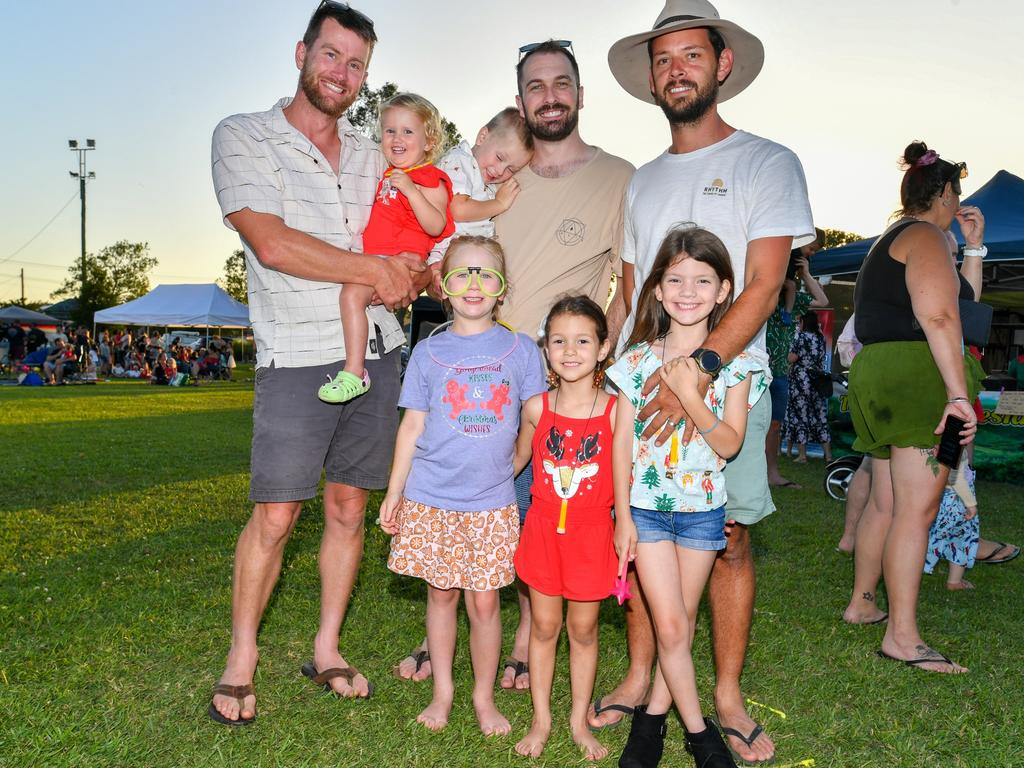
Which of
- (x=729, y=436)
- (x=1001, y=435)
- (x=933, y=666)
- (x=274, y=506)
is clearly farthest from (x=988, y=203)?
(x=274, y=506)

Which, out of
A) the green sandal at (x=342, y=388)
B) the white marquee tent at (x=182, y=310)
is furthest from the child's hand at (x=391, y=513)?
the white marquee tent at (x=182, y=310)

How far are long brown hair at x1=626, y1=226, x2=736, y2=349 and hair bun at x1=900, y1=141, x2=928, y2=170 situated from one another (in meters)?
2.01

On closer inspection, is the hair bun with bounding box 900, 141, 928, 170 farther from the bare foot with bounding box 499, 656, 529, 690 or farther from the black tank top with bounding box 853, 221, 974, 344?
the bare foot with bounding box 499, 656, 529, 690

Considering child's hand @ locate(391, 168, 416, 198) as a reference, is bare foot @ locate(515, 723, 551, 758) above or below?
below

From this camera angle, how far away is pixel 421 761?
288 cm

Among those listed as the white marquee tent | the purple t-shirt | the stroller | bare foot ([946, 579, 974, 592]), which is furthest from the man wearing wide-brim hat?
the white marquee tent

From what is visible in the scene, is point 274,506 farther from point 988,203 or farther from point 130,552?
point 988,203

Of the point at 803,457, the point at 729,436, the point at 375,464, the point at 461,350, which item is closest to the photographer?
the point at 729,436

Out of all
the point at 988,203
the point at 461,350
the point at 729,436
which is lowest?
the point at 729,436

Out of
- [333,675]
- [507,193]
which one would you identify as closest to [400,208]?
[507,193]

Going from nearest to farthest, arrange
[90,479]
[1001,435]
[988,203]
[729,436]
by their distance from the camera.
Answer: [729,436] → [90,479] → [1001,435] → [988,203]

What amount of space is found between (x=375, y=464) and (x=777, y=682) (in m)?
2.03

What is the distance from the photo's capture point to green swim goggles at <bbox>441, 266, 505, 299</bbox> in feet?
10.5

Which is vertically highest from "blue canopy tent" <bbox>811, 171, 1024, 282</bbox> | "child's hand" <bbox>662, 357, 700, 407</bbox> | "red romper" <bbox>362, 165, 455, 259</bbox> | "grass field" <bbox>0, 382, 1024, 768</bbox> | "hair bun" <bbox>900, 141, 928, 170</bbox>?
"blue canopy tent" <bbox>811, 171, 1024, 282</bbox>
